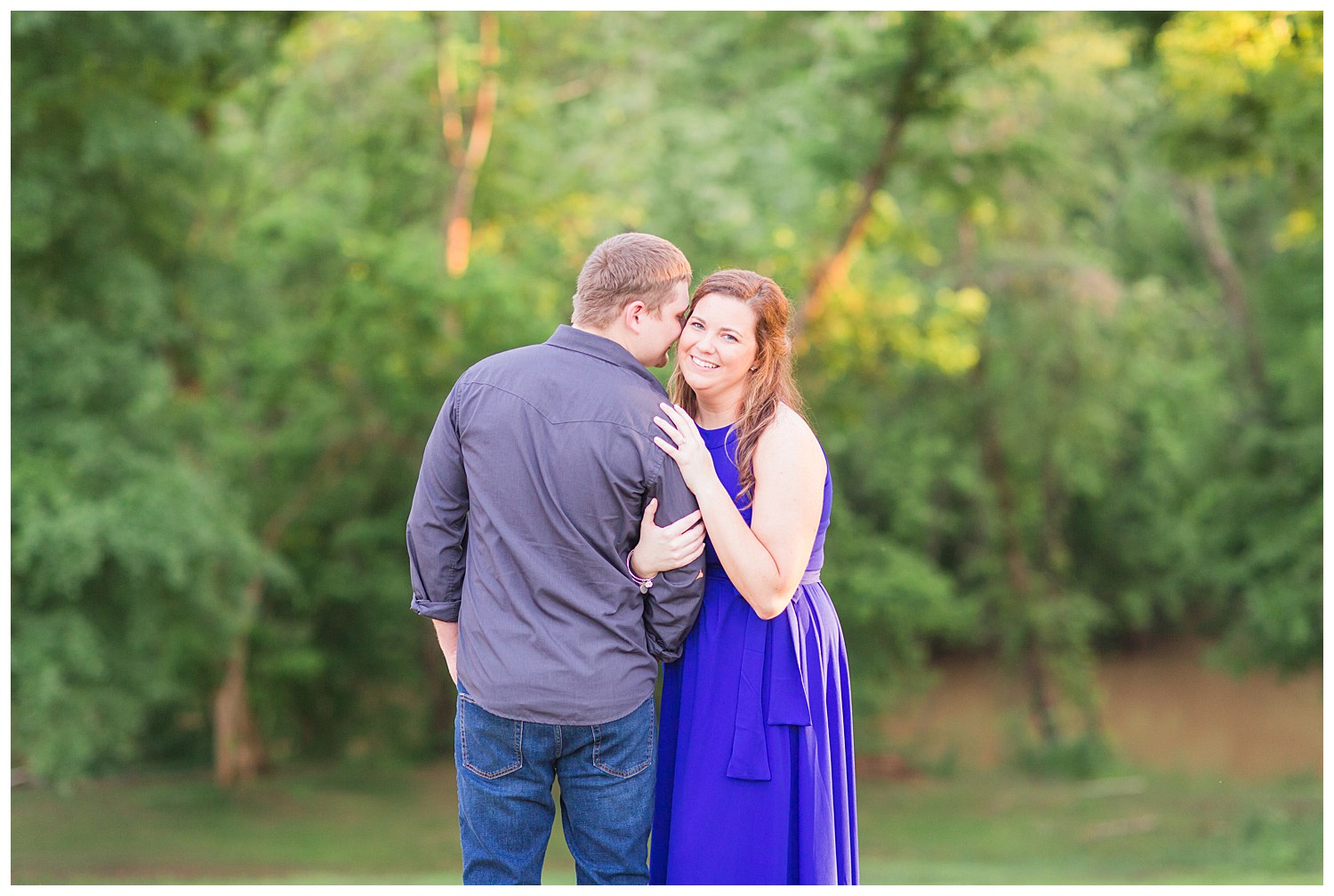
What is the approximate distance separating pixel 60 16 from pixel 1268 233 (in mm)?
15874

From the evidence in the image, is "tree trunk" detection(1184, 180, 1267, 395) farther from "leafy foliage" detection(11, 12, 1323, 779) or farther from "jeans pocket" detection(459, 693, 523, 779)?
"jeans pocket" detection(459, 693, 523, 779)

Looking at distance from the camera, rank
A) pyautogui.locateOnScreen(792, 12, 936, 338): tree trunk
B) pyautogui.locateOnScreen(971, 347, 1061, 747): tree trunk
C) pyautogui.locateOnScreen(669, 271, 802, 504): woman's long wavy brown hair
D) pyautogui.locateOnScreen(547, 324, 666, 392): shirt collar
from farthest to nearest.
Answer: pyautogui.locateOnScreen(971, 347, 1061, 747): tree trunk
pyautogui.locateOnScreen(792, 12, 936, 338): tree trunk
pyautogui.locateOnScreen(669, 271, 802, 504): woman's long wavy brown hair
pyautogui.locateOnScreen(547, 324, 666, 392): shirt collar

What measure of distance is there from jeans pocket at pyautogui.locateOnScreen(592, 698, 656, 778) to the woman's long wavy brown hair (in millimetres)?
462

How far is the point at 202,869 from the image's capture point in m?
10.9

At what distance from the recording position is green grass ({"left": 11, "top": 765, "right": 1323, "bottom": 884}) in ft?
34.7

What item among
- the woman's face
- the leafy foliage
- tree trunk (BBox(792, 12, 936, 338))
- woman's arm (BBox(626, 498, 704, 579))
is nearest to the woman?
the woman's face

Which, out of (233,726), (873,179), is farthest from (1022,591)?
(233,726)

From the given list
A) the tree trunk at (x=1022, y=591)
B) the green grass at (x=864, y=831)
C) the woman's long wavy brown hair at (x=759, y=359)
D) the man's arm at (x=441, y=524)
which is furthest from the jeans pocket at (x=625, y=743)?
the tree trunk at (x=1022, y=591)

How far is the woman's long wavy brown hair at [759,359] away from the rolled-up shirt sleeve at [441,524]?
501 millimetres

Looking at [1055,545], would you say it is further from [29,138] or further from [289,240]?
[29,138]

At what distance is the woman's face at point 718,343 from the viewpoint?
2.55 meters

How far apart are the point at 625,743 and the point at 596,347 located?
729 mm

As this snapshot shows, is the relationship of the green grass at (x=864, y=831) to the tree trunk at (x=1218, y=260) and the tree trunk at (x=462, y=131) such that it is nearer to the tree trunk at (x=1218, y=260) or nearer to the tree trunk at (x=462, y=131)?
the tree trunk at (x=462, y=131)
